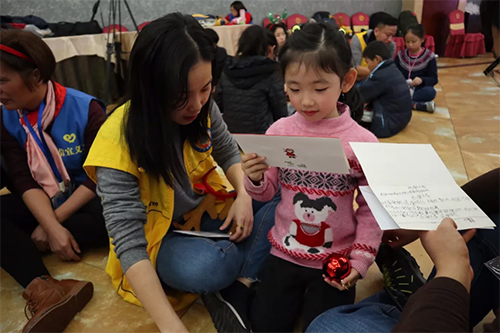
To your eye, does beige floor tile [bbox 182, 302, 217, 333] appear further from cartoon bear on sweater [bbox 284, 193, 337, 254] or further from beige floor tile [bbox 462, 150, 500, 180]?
beige floor tile [bbox 462, 150, 500, 180]

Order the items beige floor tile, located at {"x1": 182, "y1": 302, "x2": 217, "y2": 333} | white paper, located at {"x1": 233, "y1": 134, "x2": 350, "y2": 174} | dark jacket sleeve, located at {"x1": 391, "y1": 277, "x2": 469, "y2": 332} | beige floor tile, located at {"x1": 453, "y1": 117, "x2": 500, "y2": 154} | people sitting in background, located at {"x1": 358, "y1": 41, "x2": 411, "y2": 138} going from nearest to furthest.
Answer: dark jacket sleeve, located at {"x1": 391, "y1": 277, "x2": 469, "y2": 332}
white paper, located at {"x1": 233, "y1": 134, "x2": 350, "y2": 174}
beige floor tile, located at {"x1": 182, "y1": 302, "x2": 217, "y2": 333}
beige floor tile, located at {"x1": 453, "y1": 117, "x2": 500, "y2": 154}
people sitting in background, located at {"x1": 358, "y1": 41, "x2": 411, "y2": 138}

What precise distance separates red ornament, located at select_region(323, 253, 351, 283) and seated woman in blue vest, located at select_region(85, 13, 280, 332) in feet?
1.01

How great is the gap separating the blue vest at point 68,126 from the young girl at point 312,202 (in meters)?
0.78

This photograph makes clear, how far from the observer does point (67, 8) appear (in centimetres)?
478

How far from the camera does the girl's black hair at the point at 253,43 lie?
2.49 metres

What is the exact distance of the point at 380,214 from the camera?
77 centimetres

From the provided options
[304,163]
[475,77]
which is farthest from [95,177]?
[475,77]

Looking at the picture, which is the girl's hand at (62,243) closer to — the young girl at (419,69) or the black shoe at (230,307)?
the black shoe at (230,307)

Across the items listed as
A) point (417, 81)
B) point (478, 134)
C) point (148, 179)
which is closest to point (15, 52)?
point (148, 179)

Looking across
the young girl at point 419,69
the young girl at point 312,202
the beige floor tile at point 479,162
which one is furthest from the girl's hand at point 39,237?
the young girl at point 419,69

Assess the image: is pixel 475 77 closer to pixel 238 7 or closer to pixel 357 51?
pixel 357 51

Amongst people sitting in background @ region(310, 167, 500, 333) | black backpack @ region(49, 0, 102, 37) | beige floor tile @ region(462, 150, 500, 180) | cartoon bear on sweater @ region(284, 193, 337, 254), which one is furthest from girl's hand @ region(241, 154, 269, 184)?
black backpack @ region(49, 0, 102, 37)

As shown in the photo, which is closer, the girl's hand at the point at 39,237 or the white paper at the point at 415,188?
the white paper at the point at 415,188

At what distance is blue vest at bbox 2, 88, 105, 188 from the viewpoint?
1.44 metres
